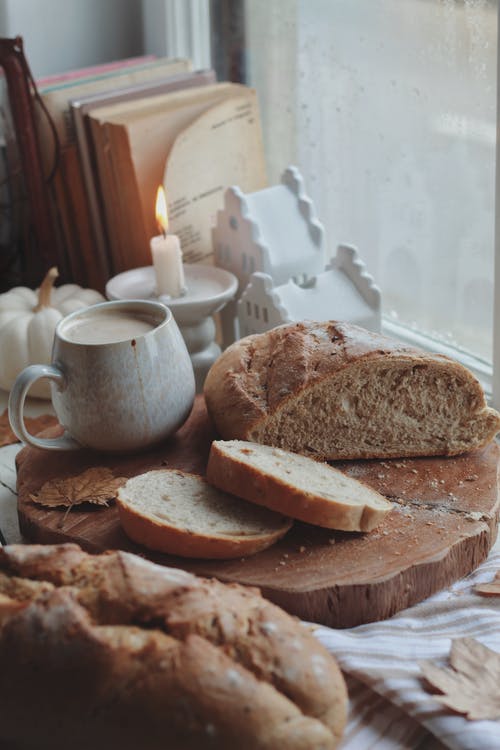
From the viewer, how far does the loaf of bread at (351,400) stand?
4.66 feet

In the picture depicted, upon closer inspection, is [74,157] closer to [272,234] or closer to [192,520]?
[272,234]

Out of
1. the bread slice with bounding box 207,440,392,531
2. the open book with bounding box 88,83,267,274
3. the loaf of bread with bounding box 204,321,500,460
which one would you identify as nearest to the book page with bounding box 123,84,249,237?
the open book with bounding box 88,83,267,274

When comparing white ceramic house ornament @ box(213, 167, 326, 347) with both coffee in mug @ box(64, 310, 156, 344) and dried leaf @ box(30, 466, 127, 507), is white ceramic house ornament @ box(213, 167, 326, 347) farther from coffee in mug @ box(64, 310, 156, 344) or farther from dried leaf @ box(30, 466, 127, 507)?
dried leaf @ box(30, 466, 127, 507)

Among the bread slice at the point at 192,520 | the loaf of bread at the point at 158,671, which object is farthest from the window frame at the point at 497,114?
the loaf of bread at the point at 158,671

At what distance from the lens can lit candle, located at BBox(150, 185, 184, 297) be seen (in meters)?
1.78

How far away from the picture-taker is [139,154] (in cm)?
196

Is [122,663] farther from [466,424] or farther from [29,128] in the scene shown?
[29,128]

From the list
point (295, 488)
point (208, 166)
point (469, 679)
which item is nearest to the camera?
point (469, 679)

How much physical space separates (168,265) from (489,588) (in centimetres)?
85

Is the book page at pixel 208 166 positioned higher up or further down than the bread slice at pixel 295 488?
higher up

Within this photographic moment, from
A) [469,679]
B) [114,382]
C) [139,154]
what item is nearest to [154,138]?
[139,154]

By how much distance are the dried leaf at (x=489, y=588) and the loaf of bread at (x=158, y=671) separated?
0.35m

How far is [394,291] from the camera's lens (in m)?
2.07

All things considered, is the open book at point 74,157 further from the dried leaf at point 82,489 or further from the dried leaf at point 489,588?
the dried leaf at point 489,588
